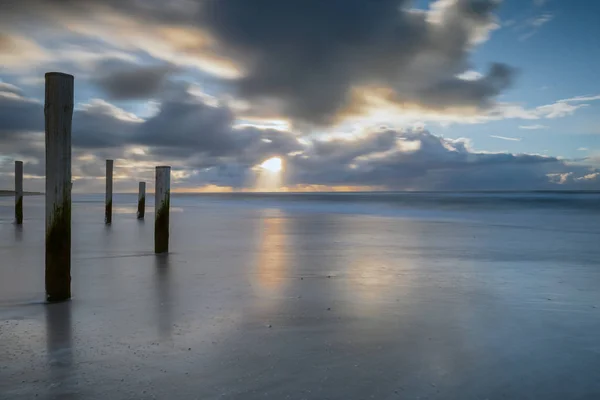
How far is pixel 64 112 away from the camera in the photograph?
6.86m

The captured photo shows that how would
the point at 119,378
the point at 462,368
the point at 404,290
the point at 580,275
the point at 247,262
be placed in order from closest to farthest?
the point at 119,378, the point at 462,368, the point at 404,290, the point at 580,275, the point at 247,262

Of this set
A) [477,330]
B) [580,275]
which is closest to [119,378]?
[477,330]

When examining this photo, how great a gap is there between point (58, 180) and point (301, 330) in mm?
4625

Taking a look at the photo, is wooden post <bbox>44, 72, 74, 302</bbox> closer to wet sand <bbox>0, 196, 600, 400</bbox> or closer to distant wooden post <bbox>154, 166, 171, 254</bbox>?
wet sand <bbox>0, 196, 600, 400</bbox>

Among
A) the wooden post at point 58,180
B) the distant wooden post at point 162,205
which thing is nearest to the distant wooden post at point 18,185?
the distant wooden post at point 162,205

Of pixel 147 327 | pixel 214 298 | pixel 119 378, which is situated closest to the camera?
pixel 119 378

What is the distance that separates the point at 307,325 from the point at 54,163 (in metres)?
4.77

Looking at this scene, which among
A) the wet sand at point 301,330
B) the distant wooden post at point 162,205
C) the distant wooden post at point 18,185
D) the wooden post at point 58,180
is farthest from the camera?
the distant wooden post at point 18,185

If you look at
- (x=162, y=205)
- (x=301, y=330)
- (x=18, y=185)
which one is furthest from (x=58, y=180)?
(x=18, y=185)

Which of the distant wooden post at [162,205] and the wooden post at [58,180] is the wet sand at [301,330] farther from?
the distant wooden post at [162,205]

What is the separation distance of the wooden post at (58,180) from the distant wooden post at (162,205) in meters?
5.09

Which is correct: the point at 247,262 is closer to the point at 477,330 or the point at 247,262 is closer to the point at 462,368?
the point at 477,330

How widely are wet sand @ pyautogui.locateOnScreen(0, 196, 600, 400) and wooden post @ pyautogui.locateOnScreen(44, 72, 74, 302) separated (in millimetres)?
457

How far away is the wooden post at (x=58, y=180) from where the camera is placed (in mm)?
6805
